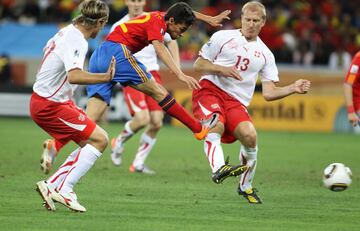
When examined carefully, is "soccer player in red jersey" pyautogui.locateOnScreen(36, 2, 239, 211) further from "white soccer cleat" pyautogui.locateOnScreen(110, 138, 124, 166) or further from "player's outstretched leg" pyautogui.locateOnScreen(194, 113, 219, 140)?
"white soccer cleat" pyautogui.locateOnScreen(110, 138, 124, 166)

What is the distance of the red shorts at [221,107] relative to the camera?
10711 millimetres

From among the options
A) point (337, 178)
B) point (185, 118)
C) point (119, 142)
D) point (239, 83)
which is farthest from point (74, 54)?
point (119, 142)

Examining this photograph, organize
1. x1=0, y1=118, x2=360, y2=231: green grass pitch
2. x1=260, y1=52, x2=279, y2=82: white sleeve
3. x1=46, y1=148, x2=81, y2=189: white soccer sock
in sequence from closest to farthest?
x1=0, y1=118, x2=360, y2=231: green grass pitch, x1=46, y1=148, x2=81, y2=189: white soccer sock, x1=260, y1=52, x2=279, y2=82: white sleeve

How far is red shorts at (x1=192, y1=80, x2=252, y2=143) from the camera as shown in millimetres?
10711

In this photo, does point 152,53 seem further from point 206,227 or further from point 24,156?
point 206,227

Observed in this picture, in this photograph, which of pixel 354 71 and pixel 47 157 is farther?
pixel 354 71

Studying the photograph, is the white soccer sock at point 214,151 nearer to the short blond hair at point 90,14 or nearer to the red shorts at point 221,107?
the red shorts at point 221,107

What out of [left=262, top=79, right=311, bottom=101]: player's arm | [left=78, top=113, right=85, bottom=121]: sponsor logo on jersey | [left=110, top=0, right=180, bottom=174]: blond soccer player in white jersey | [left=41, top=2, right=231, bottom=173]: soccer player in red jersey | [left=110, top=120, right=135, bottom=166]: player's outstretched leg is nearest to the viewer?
[left=78, top=113, right=85, bottom=121]: sponsor logo on jersey

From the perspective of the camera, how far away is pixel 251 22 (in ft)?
35.3

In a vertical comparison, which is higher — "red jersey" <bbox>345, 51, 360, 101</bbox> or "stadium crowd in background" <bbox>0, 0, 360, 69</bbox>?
"red jersey" <bbox>345, 51, 360, 101</bbox>

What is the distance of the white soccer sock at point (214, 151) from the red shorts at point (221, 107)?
27cm

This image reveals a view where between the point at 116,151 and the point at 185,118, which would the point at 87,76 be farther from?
the point at 116,151

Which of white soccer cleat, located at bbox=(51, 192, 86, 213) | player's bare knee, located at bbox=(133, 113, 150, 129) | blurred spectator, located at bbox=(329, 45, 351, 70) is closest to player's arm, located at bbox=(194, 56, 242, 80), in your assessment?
white soccer cleat, located at bbox=(51, 192, 86, 213)

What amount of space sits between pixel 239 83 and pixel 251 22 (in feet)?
2.46
